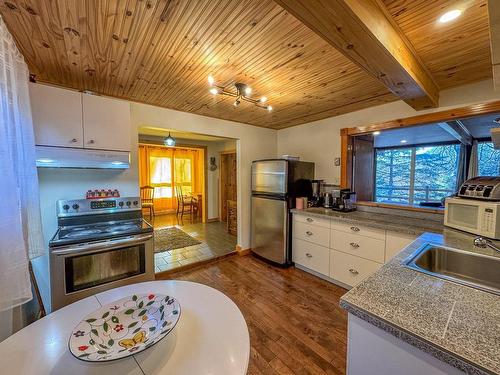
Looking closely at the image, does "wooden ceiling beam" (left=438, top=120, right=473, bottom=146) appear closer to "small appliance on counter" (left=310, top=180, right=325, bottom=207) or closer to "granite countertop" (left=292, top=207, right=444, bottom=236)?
"granite countertop" (left=292, top=207, right=444, bottom=236)

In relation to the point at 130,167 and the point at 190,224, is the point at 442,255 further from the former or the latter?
the point at 190,224

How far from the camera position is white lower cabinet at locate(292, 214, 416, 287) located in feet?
6.97

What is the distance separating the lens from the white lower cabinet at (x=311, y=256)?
2.64 metres

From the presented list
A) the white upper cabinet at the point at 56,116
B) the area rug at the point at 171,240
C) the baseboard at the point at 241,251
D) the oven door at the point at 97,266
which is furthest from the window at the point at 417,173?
the white upper cabinet at the point at 56,116

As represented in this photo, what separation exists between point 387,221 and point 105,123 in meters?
3.04

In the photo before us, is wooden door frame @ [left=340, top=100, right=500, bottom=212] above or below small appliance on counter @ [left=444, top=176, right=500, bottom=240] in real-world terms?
above

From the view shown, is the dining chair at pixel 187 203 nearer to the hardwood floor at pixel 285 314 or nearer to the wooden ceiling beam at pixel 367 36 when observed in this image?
the hardwood floor at pixel 285 314

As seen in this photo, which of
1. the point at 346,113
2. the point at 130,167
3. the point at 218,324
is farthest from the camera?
the point at 346,113

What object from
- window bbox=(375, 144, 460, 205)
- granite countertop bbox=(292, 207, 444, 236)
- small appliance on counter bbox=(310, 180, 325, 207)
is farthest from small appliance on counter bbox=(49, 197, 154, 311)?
window bbox=(375, 144, 460, 205)

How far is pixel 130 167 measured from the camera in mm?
2443

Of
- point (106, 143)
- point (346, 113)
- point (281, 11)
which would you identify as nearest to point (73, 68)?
point (106, 143)

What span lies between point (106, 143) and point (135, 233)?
2.96 ft

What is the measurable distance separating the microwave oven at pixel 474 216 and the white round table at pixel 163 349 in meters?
1.89

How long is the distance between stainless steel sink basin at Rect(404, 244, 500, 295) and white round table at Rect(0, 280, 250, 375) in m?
1.00
